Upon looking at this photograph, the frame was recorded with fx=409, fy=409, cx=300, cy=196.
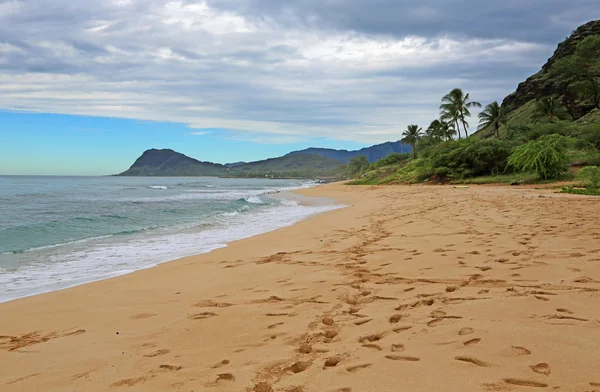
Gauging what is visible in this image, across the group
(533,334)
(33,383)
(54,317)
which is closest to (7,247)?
(54,317)

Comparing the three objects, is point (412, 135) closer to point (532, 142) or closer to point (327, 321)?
point (532, 142)

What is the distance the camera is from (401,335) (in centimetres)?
300

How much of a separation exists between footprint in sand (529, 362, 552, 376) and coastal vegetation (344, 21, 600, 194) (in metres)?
15.1

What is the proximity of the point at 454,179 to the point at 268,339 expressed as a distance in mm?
31636

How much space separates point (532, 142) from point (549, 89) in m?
49.2

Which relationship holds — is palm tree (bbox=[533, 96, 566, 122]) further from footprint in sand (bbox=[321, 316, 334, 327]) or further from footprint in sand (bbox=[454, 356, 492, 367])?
footprint in sand (bbox=[454, 356, 492, 367])

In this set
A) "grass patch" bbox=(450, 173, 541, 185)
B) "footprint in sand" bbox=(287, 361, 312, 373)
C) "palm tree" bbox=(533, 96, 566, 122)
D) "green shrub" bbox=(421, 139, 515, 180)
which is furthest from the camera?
"palm tree" bbox=(533, 96, 566, 122)

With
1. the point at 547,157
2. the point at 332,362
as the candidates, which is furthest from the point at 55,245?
the point at 547,157

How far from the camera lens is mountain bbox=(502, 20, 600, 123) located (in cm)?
5662

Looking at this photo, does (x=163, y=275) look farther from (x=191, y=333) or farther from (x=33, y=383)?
(x=33, y=383)

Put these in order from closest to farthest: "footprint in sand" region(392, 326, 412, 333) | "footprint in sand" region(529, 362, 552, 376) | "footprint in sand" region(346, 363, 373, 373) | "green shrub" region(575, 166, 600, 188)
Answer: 1. "footprint in sand" region(529, 362, 552, 376)
2. "footprint in sand" region(346, 363, 373, 373)
3. "footprint in sand" region(392, 326, 412, 333)
4. "green shrub" region(575, 166, 600, 188)

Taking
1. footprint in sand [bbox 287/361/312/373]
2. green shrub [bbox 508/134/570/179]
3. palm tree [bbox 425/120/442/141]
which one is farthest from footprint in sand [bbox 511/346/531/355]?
palm tree [bbox 425/120/442/141]

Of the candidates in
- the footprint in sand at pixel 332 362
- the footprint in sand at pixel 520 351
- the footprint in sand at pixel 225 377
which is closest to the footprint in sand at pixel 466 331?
the footprint in sand at pixel 520 351

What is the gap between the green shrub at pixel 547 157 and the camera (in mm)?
22375
